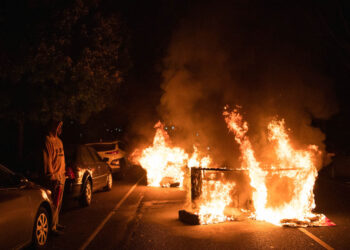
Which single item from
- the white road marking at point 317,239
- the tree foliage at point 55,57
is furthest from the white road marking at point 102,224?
the tree foliage at point 55,57

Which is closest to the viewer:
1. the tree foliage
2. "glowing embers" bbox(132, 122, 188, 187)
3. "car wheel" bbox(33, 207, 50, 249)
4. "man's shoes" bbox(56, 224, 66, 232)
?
"car wheel" bbox(33, 207, 50, 249)

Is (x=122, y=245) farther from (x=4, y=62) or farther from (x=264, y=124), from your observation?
(x=4, y=62)

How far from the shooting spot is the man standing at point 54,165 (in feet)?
23.5

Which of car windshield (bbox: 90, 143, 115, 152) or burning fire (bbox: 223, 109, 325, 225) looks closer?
burning fire (bbox: 223, 109, 325, 225)

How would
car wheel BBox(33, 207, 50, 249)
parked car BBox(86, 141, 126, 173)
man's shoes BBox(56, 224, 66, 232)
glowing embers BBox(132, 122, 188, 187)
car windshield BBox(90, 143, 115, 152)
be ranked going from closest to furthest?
1. car wheel BBox(33, 207, 50, 249)
2. man's shoes BBox(56, 224, 66, 232)
3. glowing embers BBox(132, 122, 188, 187)
4. parked car BBox(86, 141, 126, 173)
5. car windshield BBox(90, 143, 115, 152)

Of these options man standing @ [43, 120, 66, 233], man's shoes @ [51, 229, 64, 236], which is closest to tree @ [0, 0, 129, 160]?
man standing @ [43, 120, 66, 233]

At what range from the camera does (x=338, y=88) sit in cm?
1897

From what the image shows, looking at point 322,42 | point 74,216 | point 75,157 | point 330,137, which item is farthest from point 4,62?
point 330,137

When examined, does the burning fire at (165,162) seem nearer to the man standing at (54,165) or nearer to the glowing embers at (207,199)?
the glowing embers at (207,199)

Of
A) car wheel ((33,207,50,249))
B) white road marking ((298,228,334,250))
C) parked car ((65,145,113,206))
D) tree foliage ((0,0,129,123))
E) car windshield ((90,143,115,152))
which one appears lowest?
white road marking ((298,228,334,250))

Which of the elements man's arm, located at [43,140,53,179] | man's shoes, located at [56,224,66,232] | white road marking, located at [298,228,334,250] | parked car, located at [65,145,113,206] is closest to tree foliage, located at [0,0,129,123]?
parked car, located at [65,145,113,206]

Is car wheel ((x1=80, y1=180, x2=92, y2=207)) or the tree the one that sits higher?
the tree

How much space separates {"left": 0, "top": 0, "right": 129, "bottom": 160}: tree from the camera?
11969mm

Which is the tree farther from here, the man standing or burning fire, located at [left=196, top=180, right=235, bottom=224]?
burning fire, located at [left=196, top=180, right=235, bottom=224]
